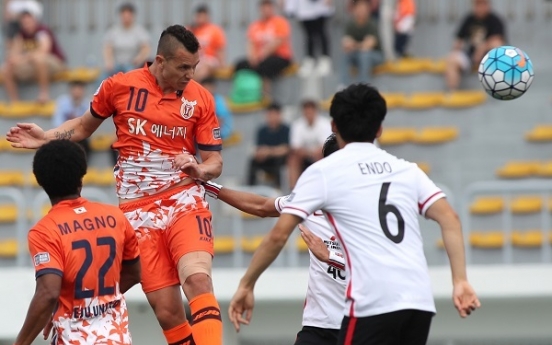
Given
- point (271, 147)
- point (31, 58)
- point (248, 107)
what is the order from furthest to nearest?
point (31, 58) → point (248, 107) → point (271, 147)

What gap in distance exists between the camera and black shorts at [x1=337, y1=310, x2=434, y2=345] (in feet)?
22.1

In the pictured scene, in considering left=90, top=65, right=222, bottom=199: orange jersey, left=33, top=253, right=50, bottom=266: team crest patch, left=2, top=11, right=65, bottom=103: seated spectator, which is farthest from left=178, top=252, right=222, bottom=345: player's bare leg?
left=2, top=11, right=65, bottom=103: seated spectator

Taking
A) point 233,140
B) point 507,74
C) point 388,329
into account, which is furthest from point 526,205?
point 388,329

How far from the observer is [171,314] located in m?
8.86

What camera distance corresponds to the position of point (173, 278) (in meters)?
8.88

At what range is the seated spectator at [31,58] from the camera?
19.2m

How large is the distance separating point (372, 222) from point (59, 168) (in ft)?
6.12

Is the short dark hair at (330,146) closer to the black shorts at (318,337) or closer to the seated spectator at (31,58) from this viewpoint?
the black shorts at (318,337)

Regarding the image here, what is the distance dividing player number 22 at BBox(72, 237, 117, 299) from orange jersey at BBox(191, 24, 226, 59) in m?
11.5

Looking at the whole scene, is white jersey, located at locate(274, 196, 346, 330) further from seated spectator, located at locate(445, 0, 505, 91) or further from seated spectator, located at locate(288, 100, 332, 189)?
seated spectator, located at locate(445, 0, 505, 91)

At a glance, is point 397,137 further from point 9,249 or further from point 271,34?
point 9,249

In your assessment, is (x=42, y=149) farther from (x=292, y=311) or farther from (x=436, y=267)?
(x=436, y=267)

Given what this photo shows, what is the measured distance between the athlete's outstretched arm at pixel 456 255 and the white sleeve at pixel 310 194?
0.63 meters

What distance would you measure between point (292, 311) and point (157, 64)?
16.0 feet
